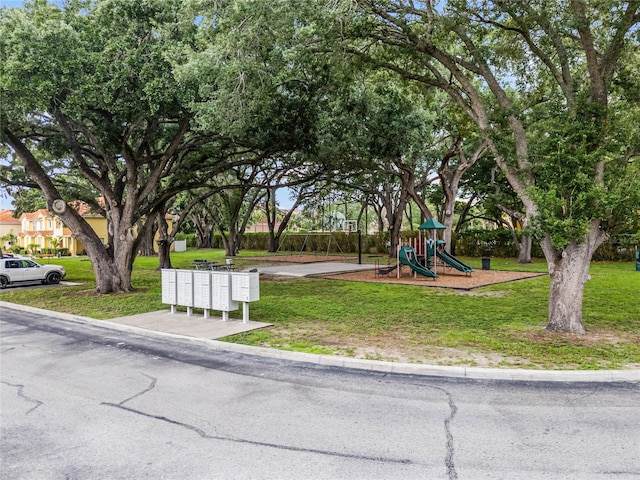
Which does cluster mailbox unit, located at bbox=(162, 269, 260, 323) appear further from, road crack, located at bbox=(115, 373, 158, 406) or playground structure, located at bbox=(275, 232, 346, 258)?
playground structure, located at bbox=(275, 232, 346, 258)

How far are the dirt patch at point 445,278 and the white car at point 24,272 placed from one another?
1141 centimetres

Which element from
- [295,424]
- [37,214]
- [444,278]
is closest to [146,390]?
[295,424]

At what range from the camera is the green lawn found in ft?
24.2

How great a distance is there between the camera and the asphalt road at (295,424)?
3828 millimetres

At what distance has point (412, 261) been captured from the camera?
1920 cm

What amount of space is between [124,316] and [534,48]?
1102cm

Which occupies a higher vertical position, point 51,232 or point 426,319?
point 51,232

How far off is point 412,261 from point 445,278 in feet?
4.90

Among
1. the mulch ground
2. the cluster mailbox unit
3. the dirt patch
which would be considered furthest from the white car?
the dirt patch

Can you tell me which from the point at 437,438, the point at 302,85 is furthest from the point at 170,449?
the point at 302,85

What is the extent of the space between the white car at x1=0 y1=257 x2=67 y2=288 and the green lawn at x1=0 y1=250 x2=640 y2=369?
1.66 metres

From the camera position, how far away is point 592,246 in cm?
881

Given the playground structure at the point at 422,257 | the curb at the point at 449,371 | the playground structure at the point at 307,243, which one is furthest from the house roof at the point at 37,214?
the curb at the point at 449,371

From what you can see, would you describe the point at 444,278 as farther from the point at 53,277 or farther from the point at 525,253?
the point at 53,277
